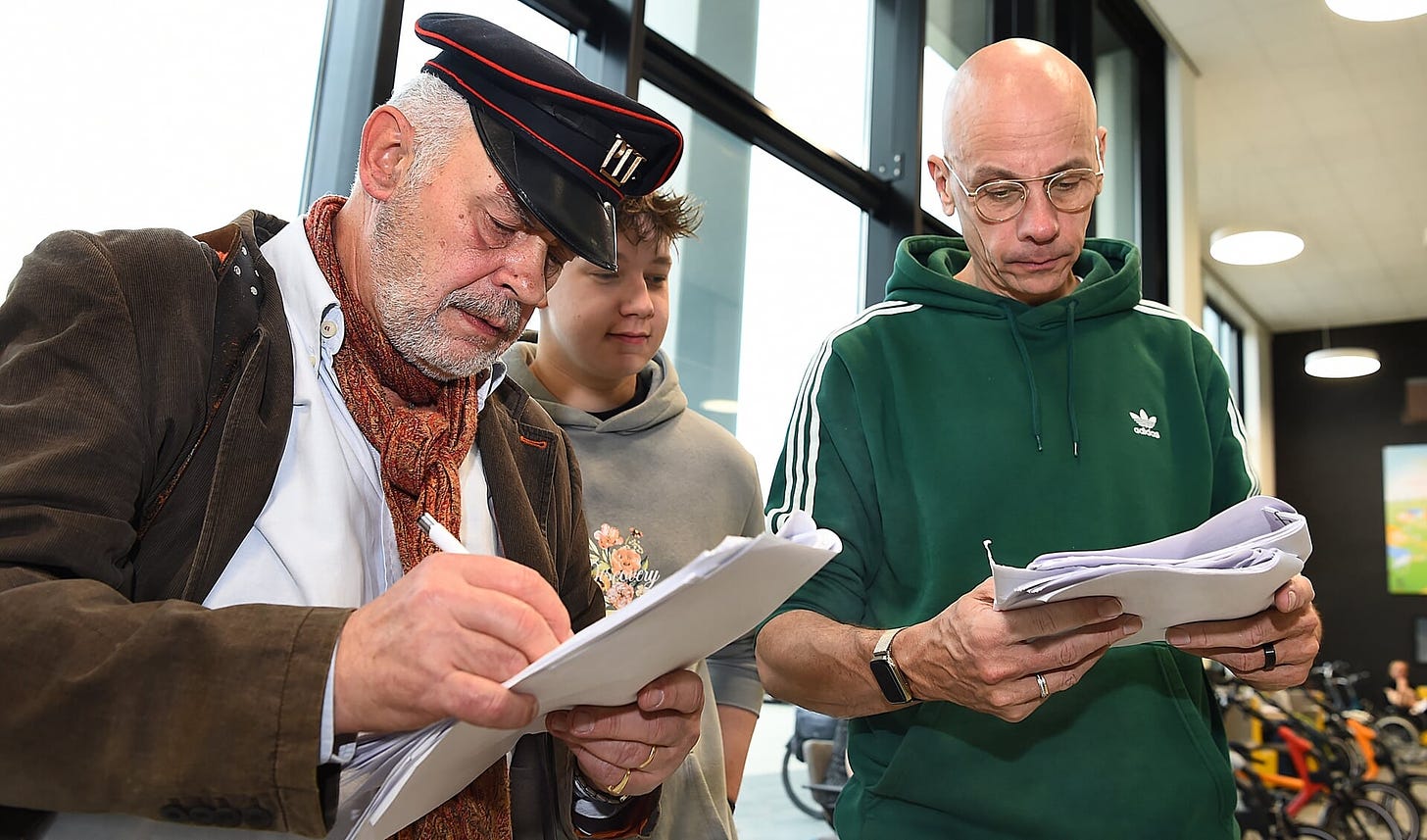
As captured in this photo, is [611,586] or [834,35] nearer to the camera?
[611,586]

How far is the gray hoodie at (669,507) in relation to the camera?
6.20 ft

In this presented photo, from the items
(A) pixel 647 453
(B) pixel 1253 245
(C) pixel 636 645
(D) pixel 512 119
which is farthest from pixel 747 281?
(B) pixel 1253 245

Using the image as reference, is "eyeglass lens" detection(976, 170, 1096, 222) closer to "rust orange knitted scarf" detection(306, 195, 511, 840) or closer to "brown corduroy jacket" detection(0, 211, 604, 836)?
"rust orange knitted scarf" detection(306, 195, 511, 840)

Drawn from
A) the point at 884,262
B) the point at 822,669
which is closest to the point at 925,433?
the point at 822,669

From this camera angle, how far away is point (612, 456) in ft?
6.73

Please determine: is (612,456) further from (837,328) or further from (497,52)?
(497,52)

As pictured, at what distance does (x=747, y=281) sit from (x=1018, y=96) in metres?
1.81

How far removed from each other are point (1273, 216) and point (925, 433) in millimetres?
8398

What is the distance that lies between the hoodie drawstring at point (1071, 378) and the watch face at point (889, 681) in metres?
0.48

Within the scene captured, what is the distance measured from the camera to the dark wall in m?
10.8

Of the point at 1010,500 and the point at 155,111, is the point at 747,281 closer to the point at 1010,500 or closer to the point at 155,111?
the point at 155,111

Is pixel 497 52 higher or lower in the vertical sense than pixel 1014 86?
lower

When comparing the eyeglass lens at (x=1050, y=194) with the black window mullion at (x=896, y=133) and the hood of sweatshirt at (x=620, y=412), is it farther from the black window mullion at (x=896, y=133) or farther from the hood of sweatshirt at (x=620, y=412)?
the black window mullion at (x=896, y=133)

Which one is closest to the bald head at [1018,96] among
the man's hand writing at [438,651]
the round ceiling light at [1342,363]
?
the man's hand writing at [438,651]
